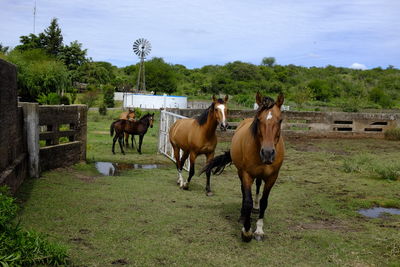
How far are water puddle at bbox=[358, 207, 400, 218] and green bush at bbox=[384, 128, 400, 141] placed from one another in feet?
37.4

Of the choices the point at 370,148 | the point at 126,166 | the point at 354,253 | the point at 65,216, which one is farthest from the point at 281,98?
the point at 370,148

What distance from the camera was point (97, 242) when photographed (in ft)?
13.5

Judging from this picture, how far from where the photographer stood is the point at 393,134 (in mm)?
16438

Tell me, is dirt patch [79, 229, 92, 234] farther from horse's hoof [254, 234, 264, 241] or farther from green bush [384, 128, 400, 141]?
green bush [384, 128, 400, 141]

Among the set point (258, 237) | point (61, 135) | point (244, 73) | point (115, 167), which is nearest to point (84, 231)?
point (258, 237)

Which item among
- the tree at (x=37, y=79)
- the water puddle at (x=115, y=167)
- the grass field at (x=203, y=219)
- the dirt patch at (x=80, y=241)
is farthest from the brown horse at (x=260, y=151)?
the tree at (x=37, y=79)

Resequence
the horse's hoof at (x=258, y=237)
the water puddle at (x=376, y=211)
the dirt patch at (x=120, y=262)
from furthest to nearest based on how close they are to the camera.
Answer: the water puddle at (x=376, y=211) < the horse's hoof at (x=258, y=237) < the dirt patch at (x=120, y=262)

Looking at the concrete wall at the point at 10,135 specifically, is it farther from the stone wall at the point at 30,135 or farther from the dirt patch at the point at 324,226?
the dirt patch at the point at 324,226

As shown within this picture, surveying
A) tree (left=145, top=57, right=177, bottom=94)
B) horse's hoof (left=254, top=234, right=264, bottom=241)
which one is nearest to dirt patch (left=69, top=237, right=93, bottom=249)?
horse's hoof (left=254, top=234, right=264, bottom=241)

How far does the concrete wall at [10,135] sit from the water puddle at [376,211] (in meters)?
5.39

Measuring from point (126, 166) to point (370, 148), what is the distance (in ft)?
30.4

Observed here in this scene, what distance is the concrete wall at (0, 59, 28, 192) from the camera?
17.1 ft

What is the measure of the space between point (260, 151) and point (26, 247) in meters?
2.42

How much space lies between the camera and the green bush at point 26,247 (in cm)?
306
